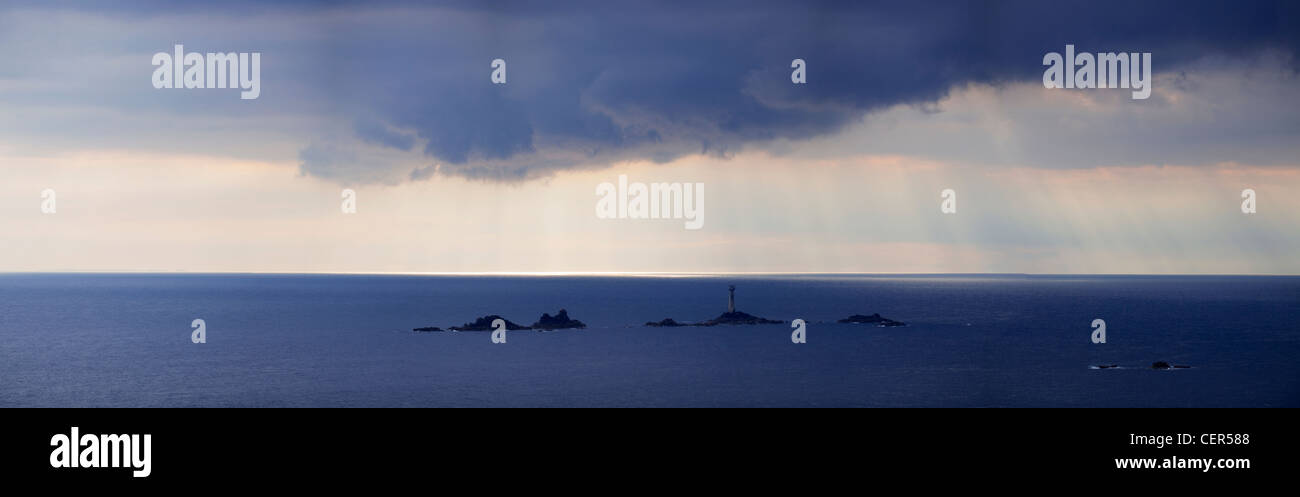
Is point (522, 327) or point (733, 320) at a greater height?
point (522, 327)

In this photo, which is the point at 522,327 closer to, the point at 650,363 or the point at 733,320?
the point at 733,320

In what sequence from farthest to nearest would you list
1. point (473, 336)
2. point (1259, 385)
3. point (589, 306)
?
point (589, 306)
point (473, 336)
point (1259, 385)

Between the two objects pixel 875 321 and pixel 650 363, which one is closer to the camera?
pixel 650 363

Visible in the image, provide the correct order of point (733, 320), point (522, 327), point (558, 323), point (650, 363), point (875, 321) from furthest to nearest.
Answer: point (875, 321) → point (733, 320) → point (558, 323) → point (522, 327) → point (650, 363)

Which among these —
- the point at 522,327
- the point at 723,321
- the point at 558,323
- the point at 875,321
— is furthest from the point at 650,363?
the point at 875,321

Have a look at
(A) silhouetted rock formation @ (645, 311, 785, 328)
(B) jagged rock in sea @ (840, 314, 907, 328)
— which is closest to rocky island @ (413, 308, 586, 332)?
(A) silhouetted rock formation @ (645, 311, 785, 328)

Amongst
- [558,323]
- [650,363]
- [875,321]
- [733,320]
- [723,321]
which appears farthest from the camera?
[875,321]

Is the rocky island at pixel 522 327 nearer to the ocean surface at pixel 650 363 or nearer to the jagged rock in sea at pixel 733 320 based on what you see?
the ocean surface at pixel 650 363

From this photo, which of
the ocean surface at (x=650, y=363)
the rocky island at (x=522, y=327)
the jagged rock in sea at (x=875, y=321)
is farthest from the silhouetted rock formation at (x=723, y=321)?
the rocky island at (x=522, y=327)

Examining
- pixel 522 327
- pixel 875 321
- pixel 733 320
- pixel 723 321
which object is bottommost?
pixel 875 321
